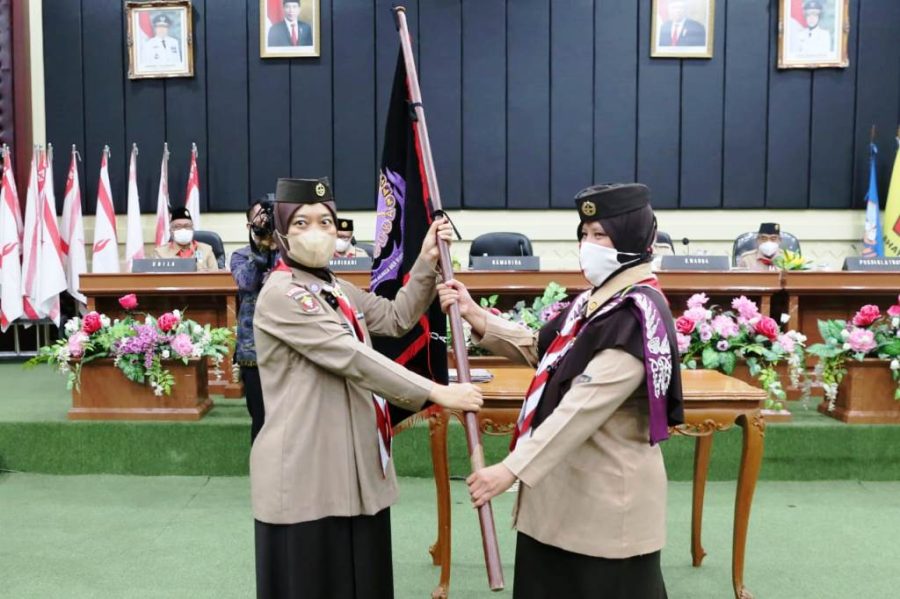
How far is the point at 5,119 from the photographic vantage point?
684 cm

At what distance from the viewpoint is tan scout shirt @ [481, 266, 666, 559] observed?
1.55m

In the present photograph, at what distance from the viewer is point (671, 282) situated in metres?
4.34

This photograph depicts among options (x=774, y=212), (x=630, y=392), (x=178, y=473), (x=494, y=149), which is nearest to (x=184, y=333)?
(x=178, y=473)

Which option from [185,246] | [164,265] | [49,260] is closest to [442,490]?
[164,265]

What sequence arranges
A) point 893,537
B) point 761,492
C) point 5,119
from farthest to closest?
1. point 5,119
2. point 761,492
3. point 893,537

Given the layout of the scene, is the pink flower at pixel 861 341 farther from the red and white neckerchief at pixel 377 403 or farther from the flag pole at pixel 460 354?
the red and white neckerchief at pixel 377 403

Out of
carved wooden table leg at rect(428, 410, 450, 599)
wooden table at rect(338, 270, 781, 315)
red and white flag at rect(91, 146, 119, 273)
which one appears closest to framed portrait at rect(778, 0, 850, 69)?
wooden table at rect(338, 270, 781, 315)

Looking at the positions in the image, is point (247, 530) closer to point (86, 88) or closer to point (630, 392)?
point (630, 392)

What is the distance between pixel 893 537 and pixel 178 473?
10.1ft

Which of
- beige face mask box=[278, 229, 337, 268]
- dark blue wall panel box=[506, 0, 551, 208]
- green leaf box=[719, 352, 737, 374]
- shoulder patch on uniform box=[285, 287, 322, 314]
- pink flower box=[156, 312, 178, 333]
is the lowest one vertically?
green leaf box=[719, 352, 737, 374]

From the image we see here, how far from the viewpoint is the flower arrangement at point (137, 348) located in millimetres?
3717

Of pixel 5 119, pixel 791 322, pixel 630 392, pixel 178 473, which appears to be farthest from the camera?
pixel 5 119

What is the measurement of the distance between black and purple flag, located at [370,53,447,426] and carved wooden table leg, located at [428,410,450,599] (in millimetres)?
343

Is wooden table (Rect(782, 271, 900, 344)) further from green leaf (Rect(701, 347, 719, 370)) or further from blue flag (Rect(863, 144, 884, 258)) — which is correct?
blue flag (Rect(863, 144, 884, 258))
